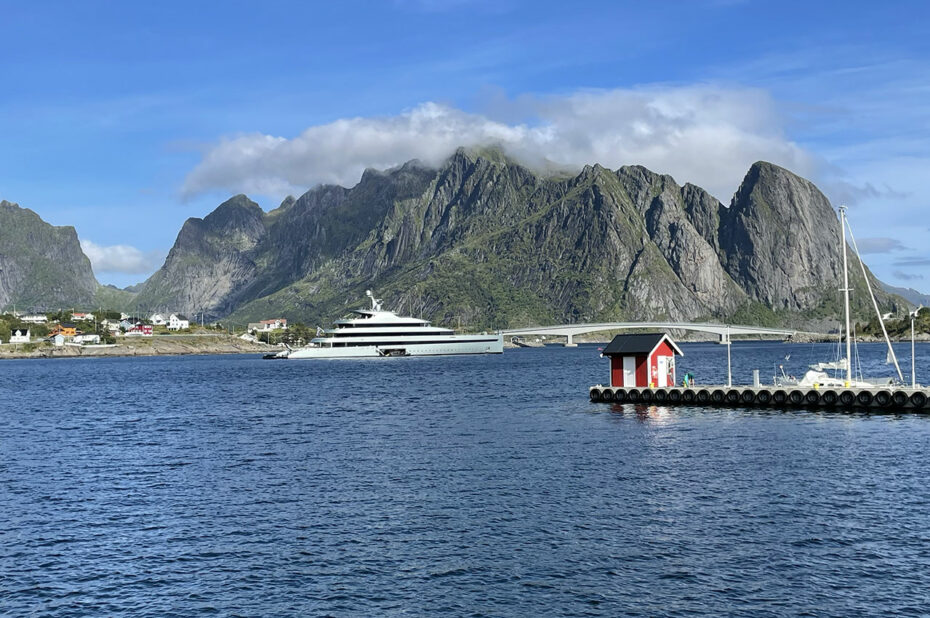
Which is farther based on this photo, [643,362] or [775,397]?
[643,362]

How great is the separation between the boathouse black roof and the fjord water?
52.6 ft

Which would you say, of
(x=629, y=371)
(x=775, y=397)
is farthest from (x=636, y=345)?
(x=775, y=397)

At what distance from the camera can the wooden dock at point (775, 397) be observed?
67.5m

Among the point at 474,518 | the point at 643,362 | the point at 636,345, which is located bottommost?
the point at 474,518

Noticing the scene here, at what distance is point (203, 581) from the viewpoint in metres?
25.0

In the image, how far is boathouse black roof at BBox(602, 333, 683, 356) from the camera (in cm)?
8025

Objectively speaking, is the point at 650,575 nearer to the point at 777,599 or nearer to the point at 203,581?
the point at 777,599

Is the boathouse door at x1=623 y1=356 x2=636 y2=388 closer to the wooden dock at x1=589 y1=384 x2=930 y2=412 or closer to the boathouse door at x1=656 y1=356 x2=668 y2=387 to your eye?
A: the wooden dock at x1=589 y1=384 x2=930 y2=412

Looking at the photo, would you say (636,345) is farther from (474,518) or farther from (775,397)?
(474,518)

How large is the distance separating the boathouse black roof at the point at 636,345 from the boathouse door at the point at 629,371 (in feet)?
2.17

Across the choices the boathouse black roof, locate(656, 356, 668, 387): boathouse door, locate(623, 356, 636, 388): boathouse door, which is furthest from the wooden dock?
locate(656, 356, 668, 387): boathouse door

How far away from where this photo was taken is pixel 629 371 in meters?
81.0

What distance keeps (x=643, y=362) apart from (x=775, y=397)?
41.9ft

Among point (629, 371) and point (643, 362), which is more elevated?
point (643, 362)
